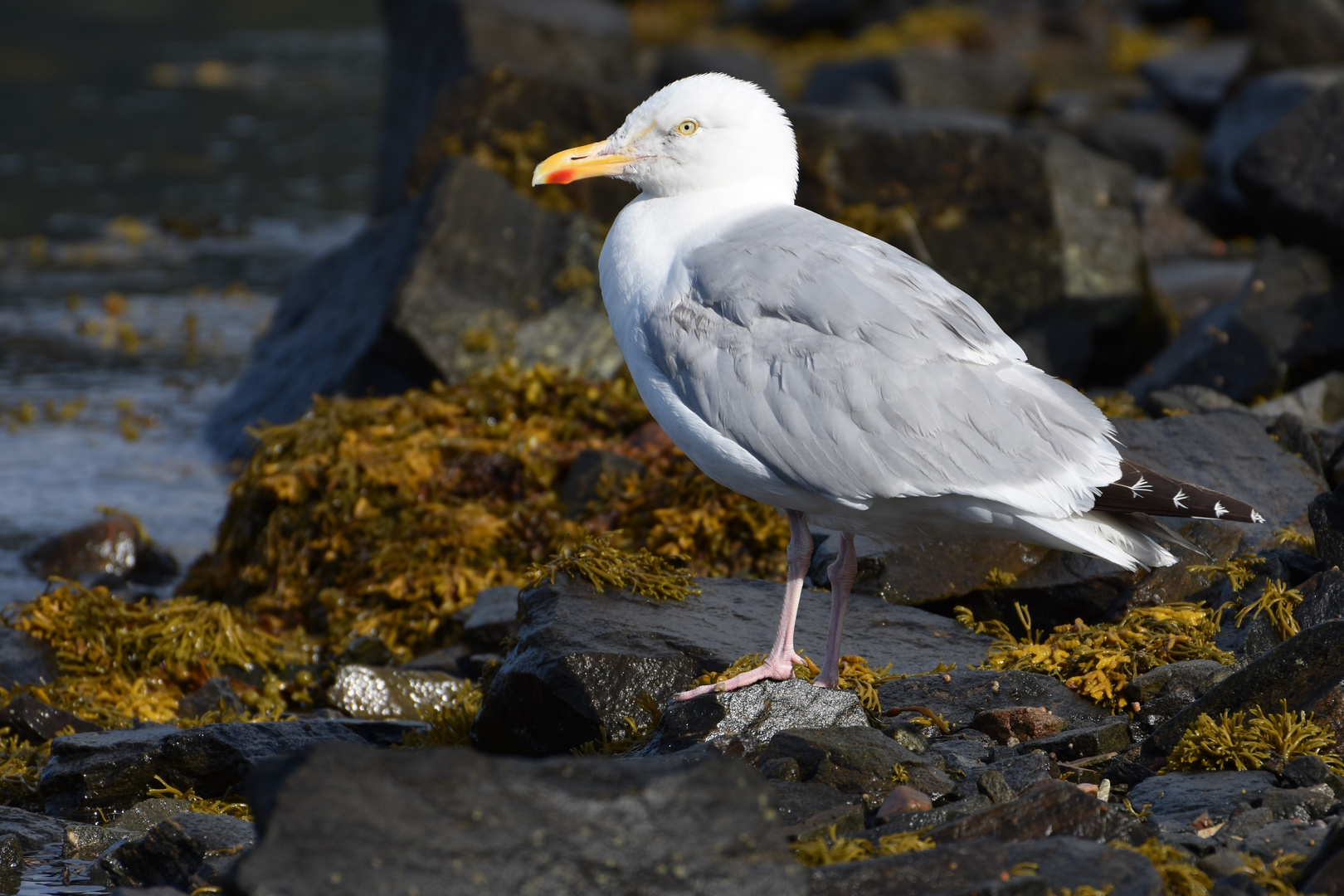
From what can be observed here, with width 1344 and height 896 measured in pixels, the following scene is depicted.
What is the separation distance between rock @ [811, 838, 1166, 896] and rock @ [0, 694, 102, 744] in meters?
3.42

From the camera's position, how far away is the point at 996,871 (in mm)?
2945

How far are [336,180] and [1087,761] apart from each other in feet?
50.7

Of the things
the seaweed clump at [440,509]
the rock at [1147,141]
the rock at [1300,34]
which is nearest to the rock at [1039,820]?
the seaweed clump at [440,509]

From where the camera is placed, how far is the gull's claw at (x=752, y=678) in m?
4.03

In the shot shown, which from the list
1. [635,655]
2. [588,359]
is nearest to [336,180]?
[588,359]

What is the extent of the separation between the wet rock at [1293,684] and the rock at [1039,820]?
1.87 ft

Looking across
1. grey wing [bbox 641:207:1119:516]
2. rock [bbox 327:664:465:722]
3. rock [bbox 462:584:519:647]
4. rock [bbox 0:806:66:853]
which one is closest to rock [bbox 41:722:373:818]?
rock [bbox 0:806:66:853]

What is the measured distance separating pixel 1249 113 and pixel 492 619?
993cm

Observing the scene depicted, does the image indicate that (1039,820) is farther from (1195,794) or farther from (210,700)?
(210,700)

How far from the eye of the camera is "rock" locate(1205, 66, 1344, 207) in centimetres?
1209

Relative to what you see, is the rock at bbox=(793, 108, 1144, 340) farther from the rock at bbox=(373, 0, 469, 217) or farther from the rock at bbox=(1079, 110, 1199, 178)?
the rock at bbox=(1079, 110, 1199, 178)

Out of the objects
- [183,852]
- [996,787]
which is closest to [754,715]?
[996,787]

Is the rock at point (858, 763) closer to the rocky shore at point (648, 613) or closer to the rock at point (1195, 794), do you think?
the rocky shore at point (648, 613)

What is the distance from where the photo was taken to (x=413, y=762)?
9.07 feet
